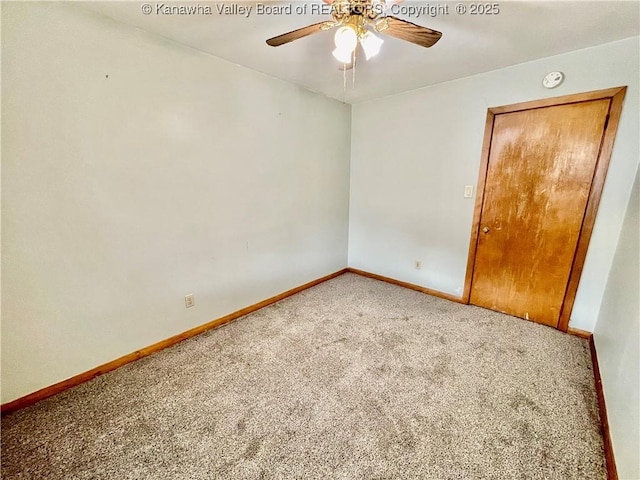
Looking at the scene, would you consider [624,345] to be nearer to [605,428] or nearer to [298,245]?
[605,428]

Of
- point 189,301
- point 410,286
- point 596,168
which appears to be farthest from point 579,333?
point 189,301

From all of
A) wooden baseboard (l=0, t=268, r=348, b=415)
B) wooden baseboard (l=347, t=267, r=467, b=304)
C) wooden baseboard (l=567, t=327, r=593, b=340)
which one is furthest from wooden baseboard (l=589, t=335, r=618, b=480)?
wooden baseboard (l=0, t=268, r=348, b=415)

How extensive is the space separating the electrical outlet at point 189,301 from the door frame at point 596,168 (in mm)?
2730

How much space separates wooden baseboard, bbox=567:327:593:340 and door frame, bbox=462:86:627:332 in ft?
0.11

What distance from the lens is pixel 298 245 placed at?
124 inches

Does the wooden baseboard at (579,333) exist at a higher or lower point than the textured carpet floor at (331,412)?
higher

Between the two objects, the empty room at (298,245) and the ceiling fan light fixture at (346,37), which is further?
the empty room at (298,245)

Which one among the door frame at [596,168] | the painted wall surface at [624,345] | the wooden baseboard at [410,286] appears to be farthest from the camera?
the wooden baseboard at [410,286]

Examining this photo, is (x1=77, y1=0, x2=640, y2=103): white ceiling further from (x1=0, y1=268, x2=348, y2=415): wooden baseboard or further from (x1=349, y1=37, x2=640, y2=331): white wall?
(x1=0, y1=268, x2=348, y2=415): wooden baseboard

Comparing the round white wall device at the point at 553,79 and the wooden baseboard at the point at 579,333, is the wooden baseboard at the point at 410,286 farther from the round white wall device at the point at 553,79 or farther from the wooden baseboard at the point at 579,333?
the round white wall device at the point at 553,79

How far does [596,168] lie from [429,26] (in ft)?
5.49

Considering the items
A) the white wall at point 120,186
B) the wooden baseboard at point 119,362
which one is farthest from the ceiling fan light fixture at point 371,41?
the wooden baseboard at point 119,362

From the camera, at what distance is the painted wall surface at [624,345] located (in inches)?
44.1

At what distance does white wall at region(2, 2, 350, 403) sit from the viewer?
4.83 feet
